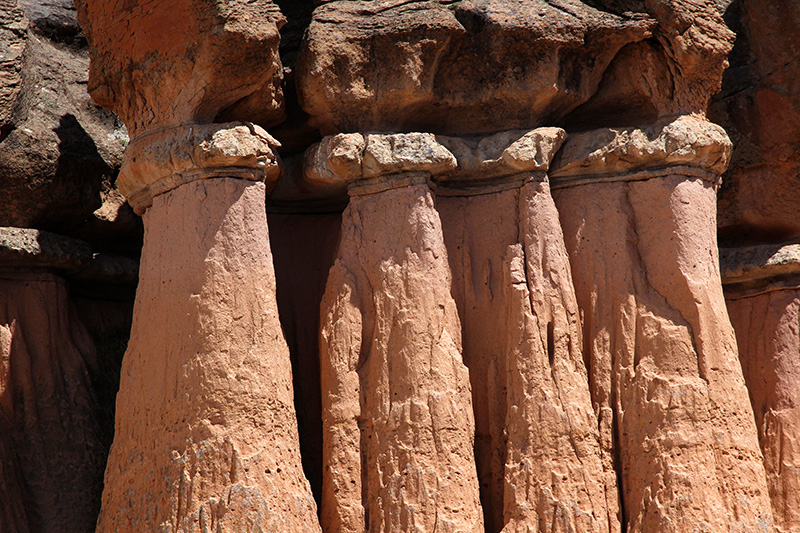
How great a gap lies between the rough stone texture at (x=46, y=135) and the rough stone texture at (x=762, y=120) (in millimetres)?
5035

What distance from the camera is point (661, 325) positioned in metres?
6.90

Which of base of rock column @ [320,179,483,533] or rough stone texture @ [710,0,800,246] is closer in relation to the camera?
base of rock column @ [320,179,483,533]

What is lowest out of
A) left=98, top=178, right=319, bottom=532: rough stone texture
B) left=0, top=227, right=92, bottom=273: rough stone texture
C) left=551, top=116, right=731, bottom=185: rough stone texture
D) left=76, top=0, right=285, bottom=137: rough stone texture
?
left=98, top=178, right=319, bottom=532: rough stone texture

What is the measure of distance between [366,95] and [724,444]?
3205 millimetres

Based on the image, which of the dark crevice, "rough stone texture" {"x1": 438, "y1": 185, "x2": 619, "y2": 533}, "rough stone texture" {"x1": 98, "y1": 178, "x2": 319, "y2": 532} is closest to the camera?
"rough stone texture" {"x1": 98, "y1": 178, "x2": 319, "y2": 532}

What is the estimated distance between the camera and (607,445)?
6.72 m

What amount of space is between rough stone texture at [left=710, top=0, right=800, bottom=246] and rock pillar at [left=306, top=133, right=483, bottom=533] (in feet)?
10.2

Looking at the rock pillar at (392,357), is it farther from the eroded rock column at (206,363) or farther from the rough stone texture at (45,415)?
the rough stone texture at (45,415)

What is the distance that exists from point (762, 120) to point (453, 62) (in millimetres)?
3024

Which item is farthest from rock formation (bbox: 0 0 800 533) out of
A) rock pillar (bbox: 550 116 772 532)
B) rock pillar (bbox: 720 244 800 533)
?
rock pillar (bbox: 720 244 800 533)

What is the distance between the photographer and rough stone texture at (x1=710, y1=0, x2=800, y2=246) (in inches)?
336

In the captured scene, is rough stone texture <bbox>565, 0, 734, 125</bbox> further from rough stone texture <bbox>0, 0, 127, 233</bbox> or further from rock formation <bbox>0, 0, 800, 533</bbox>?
rough stone texture <bbox>0, 0, 127, 233</bbox>

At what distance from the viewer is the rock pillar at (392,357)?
635cm

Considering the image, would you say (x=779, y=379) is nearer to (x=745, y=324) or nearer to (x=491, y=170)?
(x=745, y=324)
